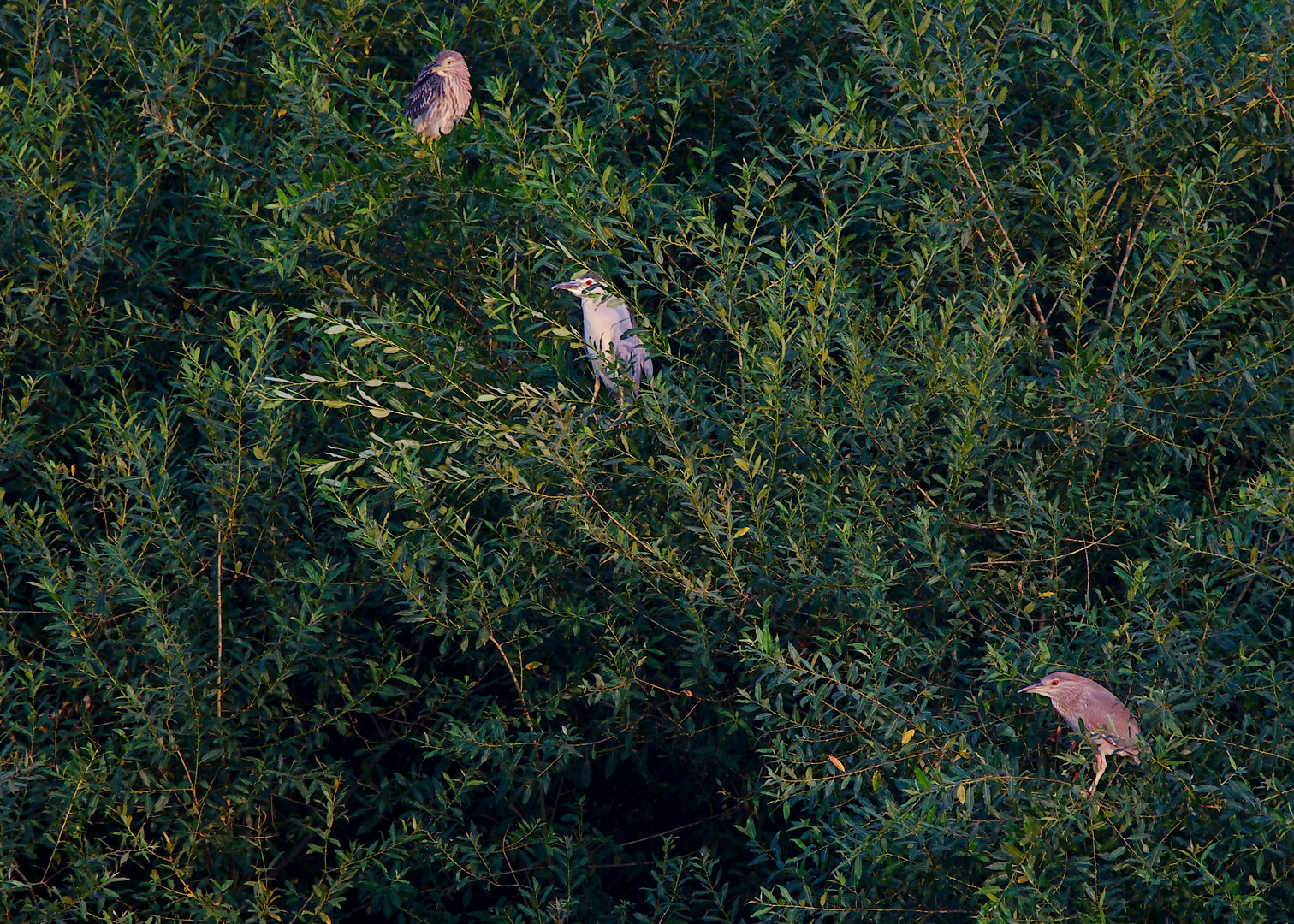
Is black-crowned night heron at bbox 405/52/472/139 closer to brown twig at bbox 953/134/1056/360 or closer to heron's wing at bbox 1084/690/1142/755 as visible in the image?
brown twig at bbox 953/134/1056/360

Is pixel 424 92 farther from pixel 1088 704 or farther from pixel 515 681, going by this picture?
pixel 1088 704

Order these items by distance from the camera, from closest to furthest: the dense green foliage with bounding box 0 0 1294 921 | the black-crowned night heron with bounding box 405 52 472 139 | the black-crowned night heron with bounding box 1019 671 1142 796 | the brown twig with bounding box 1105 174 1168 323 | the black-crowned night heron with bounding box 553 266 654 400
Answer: the black-crowned night heron with bounding box 1019 671 1142 796
the dense green foliage with bounding box 0 0 1294 921
the black-crowned night heron with bounding box 553 266 654 400
the brown twig with bounding box 1105 174 1168 323
the black-crowned night heron with bounding box 405 52 472 139

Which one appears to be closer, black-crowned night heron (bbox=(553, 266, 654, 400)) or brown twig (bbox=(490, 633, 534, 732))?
black-crowned night heron (bbox=(553, 266, 654, 400))

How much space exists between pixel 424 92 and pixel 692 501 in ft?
9.03

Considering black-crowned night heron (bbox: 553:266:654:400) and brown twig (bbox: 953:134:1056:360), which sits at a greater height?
brown twig (bbox: 953:134:1056:360)

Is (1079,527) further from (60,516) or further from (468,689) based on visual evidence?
(60,516)

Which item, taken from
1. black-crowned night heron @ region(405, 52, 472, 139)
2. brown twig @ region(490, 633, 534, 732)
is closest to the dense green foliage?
brown twig @ region(490, 633, 534, 732)

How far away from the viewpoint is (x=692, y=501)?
3818 millimetres

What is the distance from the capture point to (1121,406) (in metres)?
3.90

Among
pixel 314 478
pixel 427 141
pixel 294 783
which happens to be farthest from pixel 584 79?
pixel 294 783

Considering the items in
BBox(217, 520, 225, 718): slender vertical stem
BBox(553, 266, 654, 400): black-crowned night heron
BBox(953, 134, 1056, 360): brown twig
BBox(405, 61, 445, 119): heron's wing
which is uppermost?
BBox(953, 134, 1056, 360): brown twig

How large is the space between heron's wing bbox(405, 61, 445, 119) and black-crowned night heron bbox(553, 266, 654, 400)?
1.59 metres

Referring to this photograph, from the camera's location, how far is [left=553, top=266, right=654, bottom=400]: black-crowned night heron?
3980mm

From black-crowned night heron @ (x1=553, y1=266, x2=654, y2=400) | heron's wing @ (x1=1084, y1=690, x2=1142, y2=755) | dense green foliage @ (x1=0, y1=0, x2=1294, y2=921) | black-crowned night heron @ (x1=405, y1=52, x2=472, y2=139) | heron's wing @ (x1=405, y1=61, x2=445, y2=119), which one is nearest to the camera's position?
heron's wing @ (x1=1084, y1=690, x2=1142, y2=755)
